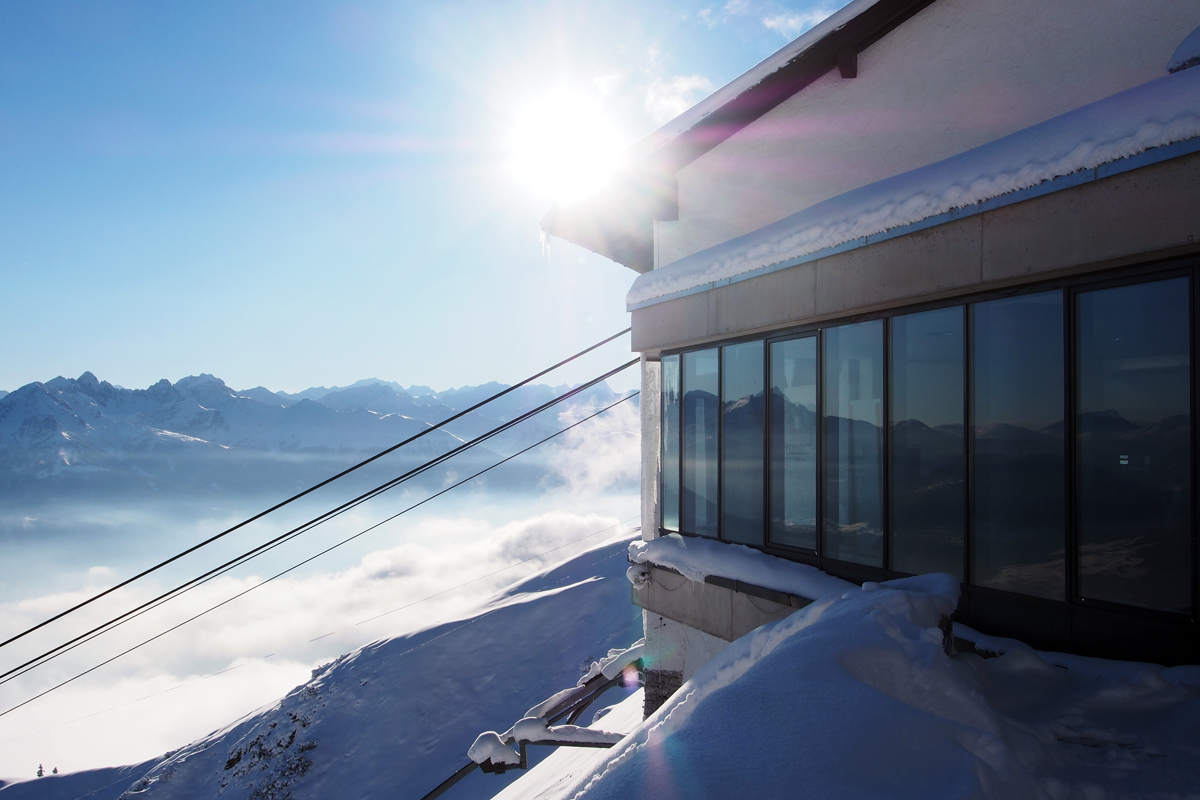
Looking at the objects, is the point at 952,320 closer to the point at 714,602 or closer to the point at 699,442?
the point at 699,442

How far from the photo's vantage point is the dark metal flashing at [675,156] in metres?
5.64

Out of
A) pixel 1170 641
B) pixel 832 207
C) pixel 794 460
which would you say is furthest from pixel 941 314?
pixel 1170 641

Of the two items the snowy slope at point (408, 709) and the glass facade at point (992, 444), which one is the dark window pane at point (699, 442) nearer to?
the glass facade at point (992, 444)

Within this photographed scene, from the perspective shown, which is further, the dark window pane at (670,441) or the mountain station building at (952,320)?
the dark window pane at (670,441)

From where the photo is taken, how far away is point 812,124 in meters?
6.34

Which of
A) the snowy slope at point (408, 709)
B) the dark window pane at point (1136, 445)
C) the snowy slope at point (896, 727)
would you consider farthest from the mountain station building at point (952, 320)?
the snowy slope at point (408, 709)

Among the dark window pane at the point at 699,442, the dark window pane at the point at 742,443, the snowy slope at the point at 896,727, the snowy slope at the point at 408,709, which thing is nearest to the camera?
the snowy slope at the point at 896,727

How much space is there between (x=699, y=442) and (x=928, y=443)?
9.23 ft

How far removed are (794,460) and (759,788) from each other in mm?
4227

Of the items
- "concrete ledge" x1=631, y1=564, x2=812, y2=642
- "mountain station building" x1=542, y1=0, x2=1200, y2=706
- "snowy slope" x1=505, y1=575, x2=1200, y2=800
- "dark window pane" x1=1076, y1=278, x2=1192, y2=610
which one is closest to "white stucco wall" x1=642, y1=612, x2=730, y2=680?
"mountain station building" x1=542, y1=0, x2=1200, y2=706

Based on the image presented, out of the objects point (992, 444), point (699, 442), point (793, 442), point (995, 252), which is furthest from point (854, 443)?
point (699, 442)

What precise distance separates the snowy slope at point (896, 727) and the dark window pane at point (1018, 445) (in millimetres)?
798

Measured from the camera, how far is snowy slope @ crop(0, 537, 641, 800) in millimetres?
41031

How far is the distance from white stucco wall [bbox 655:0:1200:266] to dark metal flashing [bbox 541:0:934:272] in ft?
0.51
